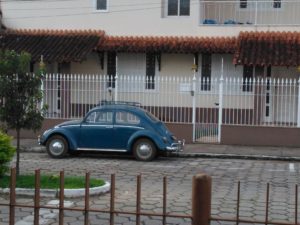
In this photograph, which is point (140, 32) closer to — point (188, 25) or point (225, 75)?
point (188, 25)

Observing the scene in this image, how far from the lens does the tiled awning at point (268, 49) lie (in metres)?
19.0

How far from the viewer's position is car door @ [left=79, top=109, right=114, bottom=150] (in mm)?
15023

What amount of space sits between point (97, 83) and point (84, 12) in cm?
386

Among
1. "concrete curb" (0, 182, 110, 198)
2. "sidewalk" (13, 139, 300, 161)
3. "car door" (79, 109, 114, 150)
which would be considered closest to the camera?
"concrete curb" (0, 182, 110, 198)

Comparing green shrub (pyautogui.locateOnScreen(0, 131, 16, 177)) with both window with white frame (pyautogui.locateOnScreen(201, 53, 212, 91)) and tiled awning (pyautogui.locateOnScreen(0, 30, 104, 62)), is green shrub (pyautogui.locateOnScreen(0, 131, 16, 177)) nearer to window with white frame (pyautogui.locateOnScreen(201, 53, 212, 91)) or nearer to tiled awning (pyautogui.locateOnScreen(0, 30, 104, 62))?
tiled awning (pyautogui.locateOnScreen(0, 30, 104, 62))

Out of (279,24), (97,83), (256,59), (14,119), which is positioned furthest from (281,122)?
(14,119)

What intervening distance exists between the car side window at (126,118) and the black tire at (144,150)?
1.86ft

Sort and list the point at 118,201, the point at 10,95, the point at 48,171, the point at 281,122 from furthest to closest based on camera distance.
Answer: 1. the point at 281,122
2. the point at 48,171
3. the point at 10,95
4. the point at 118,201

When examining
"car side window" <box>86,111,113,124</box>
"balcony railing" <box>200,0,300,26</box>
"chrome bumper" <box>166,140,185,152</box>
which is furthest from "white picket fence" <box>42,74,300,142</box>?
"car side window" <box>86,111,113,124</box>

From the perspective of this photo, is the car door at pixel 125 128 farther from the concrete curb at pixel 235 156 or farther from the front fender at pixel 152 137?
the concrete curb at pixel 235 156

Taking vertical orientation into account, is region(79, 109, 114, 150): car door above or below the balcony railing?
below

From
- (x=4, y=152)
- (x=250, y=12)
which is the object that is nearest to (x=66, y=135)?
(x=4, y=152)

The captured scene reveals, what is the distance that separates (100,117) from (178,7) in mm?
8236

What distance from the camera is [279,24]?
20.8 metres
